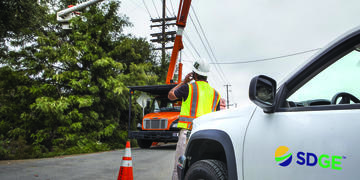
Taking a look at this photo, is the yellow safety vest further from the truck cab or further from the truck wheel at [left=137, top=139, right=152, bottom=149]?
the truck wheel at [left=137, top=139, right=152, bottom=149]

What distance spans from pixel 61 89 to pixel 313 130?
12643 millimetres

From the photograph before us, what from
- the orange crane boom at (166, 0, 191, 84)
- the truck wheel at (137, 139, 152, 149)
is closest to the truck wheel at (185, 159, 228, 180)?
the truck wheel at (137, 139, 152, 149)

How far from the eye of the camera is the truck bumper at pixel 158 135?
11700 mm

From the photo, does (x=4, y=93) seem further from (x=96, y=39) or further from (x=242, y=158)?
(x=242, y=158)

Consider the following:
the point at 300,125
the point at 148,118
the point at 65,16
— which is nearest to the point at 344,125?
the point at 300,125

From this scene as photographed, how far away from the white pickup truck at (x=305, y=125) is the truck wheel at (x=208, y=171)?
0.5 inches

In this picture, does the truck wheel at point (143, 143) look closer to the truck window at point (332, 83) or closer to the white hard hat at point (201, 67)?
the white hard hat at point (201, 67)

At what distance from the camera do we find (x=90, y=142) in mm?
12445

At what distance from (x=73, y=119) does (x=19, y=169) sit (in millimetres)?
5810

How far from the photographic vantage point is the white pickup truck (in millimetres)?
1628

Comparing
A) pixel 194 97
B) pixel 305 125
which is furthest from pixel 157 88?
pixel 305 125

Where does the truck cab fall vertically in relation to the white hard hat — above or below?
below

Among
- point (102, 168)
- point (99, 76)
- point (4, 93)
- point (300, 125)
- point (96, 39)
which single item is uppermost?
point (96, 39)

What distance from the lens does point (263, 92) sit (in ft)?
6.73
